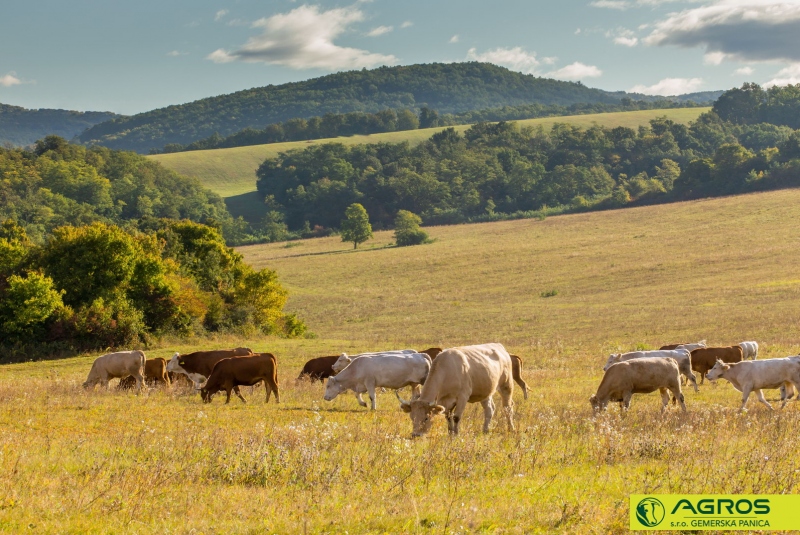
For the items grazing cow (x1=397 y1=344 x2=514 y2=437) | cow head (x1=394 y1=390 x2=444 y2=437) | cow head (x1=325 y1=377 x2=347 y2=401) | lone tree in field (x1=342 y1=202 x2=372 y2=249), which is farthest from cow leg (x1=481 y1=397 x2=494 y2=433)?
lone tree in field (x1=342 y1=202 x2=372 y2=249)

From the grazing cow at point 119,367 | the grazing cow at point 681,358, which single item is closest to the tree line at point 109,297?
A: the grazing cow at point 119,367

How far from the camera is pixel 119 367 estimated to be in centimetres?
2322

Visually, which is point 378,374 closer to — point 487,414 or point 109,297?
point 487,414

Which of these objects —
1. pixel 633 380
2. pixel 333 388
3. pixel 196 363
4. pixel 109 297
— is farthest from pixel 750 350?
pixel 109 297

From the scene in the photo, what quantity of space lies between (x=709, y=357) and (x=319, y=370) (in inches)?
429

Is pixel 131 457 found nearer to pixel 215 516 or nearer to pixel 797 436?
pixel 215 516

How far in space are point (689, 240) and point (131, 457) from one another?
6925 centimetres

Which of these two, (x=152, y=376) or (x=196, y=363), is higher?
(x=196, y=363)

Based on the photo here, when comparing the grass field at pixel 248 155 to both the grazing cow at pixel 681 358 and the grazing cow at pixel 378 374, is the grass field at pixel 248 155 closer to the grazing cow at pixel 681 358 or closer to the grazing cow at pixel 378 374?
the grazing cow at pixel 681 358

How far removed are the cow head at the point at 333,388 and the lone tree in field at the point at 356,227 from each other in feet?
252

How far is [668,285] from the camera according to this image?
187 feet

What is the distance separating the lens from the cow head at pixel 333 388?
18578mm

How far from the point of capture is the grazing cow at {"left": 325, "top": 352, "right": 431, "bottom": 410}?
1844 cm

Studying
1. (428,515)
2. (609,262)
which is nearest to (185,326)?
(428,515)
